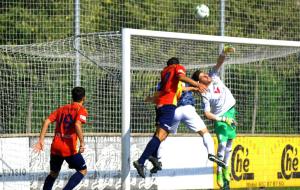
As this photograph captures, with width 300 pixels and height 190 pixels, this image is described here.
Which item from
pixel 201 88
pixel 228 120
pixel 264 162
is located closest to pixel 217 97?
pixel 228 120

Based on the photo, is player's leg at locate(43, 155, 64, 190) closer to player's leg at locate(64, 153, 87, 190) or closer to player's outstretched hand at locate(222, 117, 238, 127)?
player's leg at locate(64, 153, 87, 190)

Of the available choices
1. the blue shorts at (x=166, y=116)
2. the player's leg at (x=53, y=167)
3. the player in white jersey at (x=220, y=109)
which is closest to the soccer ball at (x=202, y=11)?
the player in white jersey at (x=220, y=109)

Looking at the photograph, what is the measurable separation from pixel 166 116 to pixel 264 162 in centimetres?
516

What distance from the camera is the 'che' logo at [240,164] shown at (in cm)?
1892

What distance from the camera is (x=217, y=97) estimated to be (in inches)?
645

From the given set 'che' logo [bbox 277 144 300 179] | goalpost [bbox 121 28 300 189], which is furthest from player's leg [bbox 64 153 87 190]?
'che' logo [bbox 277 144 300 179]

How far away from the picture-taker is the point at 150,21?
22422mm

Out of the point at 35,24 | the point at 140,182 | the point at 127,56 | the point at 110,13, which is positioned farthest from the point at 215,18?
the point at 127,56

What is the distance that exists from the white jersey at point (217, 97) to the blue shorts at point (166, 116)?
1547 mm

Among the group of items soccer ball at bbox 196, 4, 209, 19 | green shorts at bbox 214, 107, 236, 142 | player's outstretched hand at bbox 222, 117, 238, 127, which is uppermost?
soccer ball at bbox 196, 4, 209, 19

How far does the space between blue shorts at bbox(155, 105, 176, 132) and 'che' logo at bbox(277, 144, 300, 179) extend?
5346 millimetres

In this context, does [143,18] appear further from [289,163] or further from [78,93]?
[78,93]

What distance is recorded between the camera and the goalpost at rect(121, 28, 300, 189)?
58.2 ft

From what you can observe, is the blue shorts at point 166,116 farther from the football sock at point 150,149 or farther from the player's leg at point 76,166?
the player's leg at point 76,166
